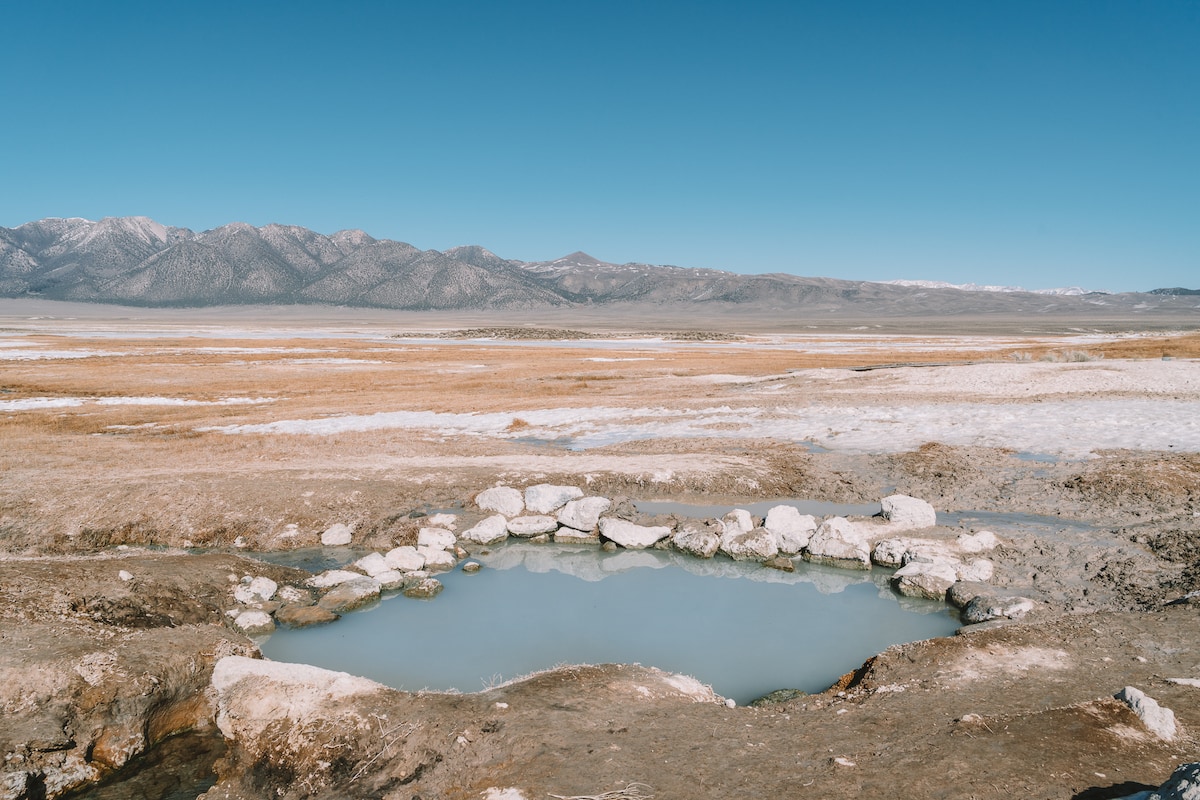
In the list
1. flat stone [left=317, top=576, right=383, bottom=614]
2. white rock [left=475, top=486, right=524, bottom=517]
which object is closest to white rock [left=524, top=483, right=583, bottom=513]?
white rock [left=475, top=486, right=524, bottom=517]

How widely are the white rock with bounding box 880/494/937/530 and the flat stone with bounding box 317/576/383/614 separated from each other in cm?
989

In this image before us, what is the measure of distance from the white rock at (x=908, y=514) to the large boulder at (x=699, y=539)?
137 inches

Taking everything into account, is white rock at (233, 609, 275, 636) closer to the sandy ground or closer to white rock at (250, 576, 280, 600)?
the sandy ground

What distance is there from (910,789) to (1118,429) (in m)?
19.5

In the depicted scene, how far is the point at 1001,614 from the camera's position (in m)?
10.4

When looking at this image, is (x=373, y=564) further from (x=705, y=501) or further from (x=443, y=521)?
(x=705, y=501)

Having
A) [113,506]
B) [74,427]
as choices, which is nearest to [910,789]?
[113,506]

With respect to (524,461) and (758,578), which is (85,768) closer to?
(758,578)

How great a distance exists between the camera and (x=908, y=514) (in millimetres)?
14336

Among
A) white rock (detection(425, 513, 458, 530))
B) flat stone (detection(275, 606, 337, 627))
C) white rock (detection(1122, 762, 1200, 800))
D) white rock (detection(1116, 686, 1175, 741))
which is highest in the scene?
white rock (detection(1122, 762, 1200, 800))

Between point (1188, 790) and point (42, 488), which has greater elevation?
point (1188, 790)

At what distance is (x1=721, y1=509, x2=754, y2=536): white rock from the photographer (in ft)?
45.7

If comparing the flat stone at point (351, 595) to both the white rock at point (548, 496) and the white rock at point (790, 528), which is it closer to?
the white rock at point (548, 496)

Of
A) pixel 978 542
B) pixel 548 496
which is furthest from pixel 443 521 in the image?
pixel 978 542
